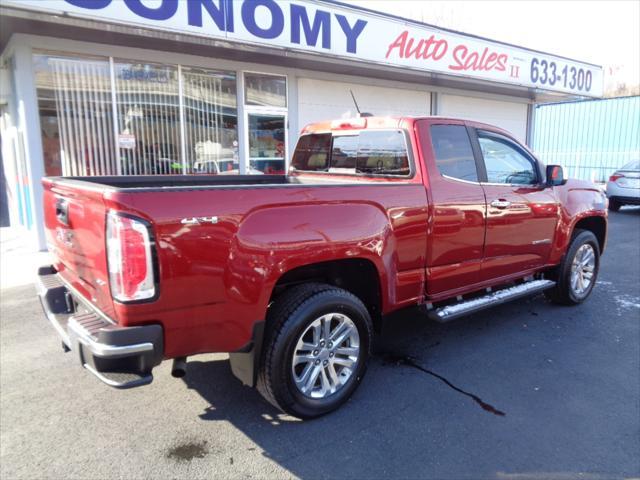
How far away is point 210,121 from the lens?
970 centimetres

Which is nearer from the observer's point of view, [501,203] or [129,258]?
[129,258]

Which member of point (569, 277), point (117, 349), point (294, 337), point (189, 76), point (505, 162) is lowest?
point (569, 277)

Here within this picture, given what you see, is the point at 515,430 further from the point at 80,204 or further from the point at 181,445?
the point at 80,204

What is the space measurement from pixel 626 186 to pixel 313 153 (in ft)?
39.0

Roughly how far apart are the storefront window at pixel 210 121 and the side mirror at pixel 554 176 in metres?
6.82

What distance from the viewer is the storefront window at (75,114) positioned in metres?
8.02

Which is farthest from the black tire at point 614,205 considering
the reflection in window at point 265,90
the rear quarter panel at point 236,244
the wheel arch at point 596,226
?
the rear quarter panel at point 236,244

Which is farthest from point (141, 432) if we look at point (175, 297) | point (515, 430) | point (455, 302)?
point (455, 302)

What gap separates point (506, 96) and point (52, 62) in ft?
41.8

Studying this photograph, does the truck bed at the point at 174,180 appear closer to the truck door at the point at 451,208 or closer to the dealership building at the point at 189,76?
the truck door at the point at 451,208

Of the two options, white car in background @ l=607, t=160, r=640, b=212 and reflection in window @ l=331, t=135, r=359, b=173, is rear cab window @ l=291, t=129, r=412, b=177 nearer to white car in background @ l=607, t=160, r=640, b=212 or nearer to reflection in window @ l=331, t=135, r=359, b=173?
reflection in window @ l=331, t=135, r=359, b=173

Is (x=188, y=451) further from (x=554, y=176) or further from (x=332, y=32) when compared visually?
(x=332, y=32)

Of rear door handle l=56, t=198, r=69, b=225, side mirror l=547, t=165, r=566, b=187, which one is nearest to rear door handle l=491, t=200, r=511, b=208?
side mirror l=547, t=165, r=566, b=187

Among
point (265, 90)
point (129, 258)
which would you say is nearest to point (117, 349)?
point (129, 258)
